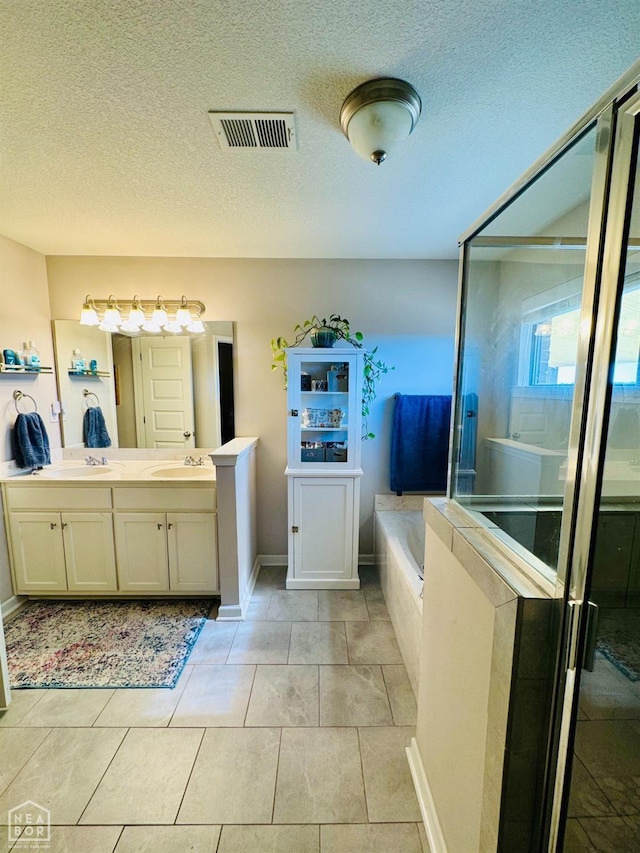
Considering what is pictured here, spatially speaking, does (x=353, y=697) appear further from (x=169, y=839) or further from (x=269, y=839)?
(x=169, y=839)

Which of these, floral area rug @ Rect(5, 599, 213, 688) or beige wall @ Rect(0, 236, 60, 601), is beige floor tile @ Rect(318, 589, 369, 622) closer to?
floral area rug @ Rect(5, 599, 213, 688)

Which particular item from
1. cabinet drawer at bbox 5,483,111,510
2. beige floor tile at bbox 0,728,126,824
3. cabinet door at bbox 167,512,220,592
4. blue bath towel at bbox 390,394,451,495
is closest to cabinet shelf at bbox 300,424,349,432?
blue bath towel at bbox 390,394,451,495

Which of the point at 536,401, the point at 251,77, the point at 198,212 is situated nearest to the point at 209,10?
the point at 251,77

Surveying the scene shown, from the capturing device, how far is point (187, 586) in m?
2.39

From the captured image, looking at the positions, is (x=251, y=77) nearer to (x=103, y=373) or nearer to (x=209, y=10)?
(x=209, y=10)

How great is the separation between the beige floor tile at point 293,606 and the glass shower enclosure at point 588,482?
1.56 metres

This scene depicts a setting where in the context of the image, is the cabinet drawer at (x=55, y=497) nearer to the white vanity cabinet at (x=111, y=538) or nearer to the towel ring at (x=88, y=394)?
the white vanity cabinet at (x=111, y=538)

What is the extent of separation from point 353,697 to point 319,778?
39cm

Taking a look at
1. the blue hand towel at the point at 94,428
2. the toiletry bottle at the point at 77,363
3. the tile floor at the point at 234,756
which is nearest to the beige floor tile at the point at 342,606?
the tile floor at the point at 234,756

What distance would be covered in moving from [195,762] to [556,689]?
1430mm

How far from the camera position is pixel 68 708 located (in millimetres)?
1621

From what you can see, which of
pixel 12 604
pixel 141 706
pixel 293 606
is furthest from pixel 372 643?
pixel 12 604

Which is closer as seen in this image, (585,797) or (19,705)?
(585,797)
